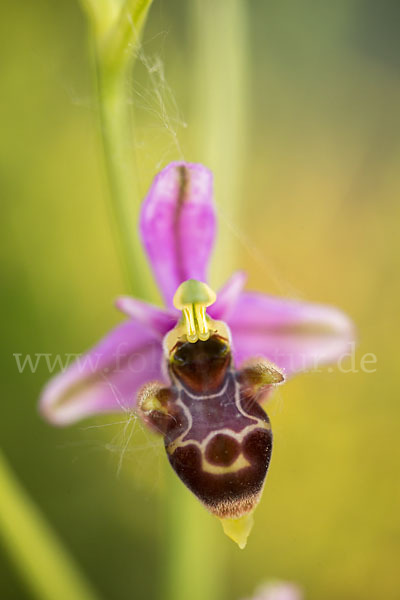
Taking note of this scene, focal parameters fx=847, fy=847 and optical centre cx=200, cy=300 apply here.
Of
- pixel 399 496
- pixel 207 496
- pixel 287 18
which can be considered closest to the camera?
pixel 207 496

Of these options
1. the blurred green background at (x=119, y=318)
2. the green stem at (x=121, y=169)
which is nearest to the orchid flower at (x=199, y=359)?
the green stem at (x=121, y=169)

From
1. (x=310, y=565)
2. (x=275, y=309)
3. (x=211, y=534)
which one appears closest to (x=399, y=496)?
(x=310, y=565)

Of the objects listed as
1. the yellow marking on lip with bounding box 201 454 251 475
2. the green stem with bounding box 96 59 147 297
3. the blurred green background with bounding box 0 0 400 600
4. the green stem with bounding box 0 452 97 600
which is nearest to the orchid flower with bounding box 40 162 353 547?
the yellow marking on lip with bounding box 201 454 251 475

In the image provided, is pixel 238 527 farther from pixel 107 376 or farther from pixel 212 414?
pixel 107 376

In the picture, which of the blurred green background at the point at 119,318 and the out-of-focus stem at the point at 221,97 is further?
the blurred green background at the point at 119,318

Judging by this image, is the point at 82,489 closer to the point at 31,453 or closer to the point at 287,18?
the point at 31,453

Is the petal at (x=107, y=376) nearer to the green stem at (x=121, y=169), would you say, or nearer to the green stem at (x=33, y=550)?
the green stem at (x=121, y=169)

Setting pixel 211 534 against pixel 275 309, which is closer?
pixel 275 309
